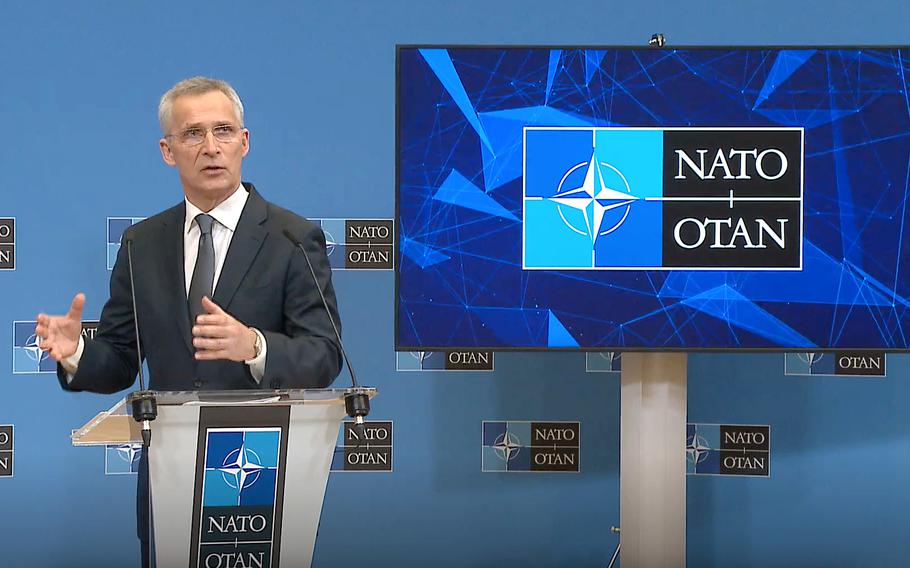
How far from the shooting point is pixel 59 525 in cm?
367

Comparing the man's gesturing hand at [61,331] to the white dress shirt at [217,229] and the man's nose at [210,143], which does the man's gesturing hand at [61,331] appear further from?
the man's nose at [210,143]

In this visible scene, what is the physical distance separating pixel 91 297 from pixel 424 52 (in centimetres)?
150

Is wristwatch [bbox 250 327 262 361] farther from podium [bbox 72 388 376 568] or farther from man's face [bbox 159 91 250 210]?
man's face [bbox 159 91 250 210]

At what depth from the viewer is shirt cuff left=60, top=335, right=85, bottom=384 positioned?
216 centimetres

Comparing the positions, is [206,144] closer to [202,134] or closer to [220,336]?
[202,134]

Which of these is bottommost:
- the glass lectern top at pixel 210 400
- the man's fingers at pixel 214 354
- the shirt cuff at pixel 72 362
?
the glass lectern top at pixel 210 400

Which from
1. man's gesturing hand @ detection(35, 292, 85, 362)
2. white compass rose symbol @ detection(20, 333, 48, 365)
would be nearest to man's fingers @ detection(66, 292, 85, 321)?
man's gesturing hand @ detection(35, 292, 85, 362)

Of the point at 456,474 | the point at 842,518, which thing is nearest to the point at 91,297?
the point at 456,474

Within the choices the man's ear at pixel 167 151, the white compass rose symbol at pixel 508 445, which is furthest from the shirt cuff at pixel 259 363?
the white compass rose symbol at pixel 508 445

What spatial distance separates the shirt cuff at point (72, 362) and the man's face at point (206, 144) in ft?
1.45

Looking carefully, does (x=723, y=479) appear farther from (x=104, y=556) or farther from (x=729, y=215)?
(x=104, y=556)

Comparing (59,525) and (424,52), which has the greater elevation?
(424,52)

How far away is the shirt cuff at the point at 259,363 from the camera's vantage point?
1993mm

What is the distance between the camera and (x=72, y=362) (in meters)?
2.18
